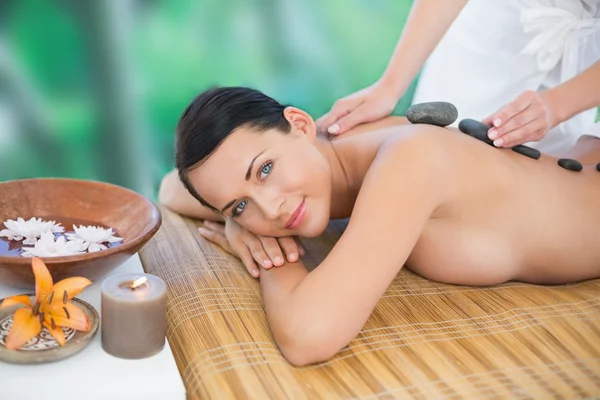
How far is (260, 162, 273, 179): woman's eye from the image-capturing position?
1.46 m

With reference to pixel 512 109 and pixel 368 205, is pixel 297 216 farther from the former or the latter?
pixel 512 109

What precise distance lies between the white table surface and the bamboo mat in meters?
0.07

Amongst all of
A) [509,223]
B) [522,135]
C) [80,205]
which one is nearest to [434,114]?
[522,135]

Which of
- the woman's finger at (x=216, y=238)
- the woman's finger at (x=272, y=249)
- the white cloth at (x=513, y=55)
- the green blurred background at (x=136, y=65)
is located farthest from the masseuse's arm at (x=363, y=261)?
the green blurred background at (x=136, y=65)

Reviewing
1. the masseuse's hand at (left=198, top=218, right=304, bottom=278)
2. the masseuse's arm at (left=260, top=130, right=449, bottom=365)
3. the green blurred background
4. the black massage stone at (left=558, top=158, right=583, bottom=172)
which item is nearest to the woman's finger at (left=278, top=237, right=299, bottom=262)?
the masseuse's hand at (left=198, top=218, right=304, bottom=278)

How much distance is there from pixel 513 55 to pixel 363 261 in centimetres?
123

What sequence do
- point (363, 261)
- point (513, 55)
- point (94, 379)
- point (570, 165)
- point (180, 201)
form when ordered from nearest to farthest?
point (94, 379) < point (363, 261) < point (570, 165) < point (180, 201) < point (513, 55)

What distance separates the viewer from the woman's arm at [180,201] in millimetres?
1938

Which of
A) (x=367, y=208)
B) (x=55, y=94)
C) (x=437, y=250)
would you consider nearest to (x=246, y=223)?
(x=367, y=208)

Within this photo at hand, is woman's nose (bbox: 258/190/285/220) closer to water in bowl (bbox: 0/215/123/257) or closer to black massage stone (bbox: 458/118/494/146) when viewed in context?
water in bowl (bbox: 0/215/123/257)

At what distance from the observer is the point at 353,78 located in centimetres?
267

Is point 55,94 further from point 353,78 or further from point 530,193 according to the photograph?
point 530,193

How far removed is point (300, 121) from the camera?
1.60 metres

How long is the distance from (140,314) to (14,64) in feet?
4.29
